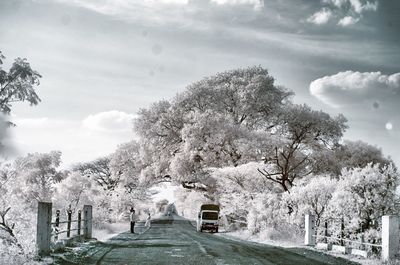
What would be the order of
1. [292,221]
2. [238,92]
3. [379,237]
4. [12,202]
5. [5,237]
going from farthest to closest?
[238,92]
[292,221]
[379,237]
[12,202]
[5,237]

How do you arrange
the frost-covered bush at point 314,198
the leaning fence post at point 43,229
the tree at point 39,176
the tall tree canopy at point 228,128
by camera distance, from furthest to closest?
the tree at point 39,176 < the tall tree canopy at point 228,128 < the frost-covered bush at point 314,198 < the leaning fence post at point 43,229

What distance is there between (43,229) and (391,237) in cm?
1193

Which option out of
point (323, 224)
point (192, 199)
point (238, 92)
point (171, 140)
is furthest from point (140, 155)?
point (323, 224)

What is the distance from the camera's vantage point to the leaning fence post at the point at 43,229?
15.5m

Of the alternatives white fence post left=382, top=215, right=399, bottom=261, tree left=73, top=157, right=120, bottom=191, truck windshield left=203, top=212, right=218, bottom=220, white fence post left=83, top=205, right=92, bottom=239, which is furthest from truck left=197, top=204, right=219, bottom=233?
tree left=73, top=157, right=120, bottom=191

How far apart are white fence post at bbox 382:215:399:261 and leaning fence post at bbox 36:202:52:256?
11.6 metres

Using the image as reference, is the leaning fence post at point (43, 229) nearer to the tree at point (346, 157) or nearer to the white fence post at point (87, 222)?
the white fence post at point (87, 222)

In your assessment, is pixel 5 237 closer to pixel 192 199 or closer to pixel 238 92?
pixel 238 92

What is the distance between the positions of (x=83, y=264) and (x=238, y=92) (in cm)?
3596

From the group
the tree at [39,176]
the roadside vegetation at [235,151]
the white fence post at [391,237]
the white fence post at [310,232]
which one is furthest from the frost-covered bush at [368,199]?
the tree at [39,176]

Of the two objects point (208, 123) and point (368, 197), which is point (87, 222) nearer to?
point (368, 197)

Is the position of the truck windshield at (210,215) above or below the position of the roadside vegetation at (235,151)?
below

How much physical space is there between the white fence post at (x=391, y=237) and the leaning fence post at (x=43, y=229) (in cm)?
1160

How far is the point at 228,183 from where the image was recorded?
1620 inches
